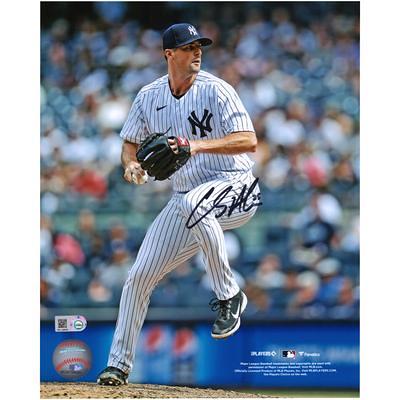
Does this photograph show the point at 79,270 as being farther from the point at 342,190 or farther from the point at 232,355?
the point at 342,190

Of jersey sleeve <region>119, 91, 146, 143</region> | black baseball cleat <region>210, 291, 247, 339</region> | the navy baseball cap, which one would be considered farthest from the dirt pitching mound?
the navy baseball cap

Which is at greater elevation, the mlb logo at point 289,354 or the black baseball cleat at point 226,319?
the black baseball cleat at point 226,319

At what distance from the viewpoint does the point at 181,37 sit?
494 cm

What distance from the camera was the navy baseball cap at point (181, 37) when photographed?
4.92 metres

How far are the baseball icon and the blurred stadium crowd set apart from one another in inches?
19.4

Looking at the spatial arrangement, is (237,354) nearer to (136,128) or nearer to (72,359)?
(72,359)

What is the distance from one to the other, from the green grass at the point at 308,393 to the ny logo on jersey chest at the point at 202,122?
5.80 ft

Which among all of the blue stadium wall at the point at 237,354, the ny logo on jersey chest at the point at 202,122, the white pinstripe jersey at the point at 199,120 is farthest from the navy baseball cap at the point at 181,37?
the blue stadium wall at the point at 237,354

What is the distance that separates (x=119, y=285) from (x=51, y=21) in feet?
6.53

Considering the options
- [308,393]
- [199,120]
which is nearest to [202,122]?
[199,120]

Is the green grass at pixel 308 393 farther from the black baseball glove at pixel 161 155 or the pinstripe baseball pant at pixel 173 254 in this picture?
the black baseball glove at pixel 161 155

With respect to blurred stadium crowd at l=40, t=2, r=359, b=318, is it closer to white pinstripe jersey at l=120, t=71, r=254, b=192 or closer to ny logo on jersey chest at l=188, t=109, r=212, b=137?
white pinstripe jersey at l=120, t=71, r=254, b=192
